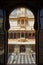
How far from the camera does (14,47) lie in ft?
84.5

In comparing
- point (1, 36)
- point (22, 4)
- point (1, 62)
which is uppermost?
point (22, 4)

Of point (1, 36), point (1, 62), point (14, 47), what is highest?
point (1, 36)

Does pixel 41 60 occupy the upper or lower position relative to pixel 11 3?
lower

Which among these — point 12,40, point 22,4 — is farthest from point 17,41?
point 22,4

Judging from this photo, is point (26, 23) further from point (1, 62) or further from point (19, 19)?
point (1, 62)

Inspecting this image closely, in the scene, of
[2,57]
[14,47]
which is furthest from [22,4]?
[14,47]

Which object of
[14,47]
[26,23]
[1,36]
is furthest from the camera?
[26,23]

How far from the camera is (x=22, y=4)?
709 centimetres

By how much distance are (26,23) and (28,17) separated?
37.8 inches

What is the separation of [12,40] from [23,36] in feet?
5.39

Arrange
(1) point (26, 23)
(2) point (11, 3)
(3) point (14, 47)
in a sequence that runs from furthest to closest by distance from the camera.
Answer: (1) point (26, 23), (3) point (14, 47), (2) point (11, 3)

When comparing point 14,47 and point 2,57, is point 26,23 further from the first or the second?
point 2,57

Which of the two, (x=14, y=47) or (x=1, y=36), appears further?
(x=14, y=47)

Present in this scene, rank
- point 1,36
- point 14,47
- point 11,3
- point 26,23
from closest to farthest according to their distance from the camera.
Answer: point 1,36 → point 11,3 → point 14,47 → point 26,23
